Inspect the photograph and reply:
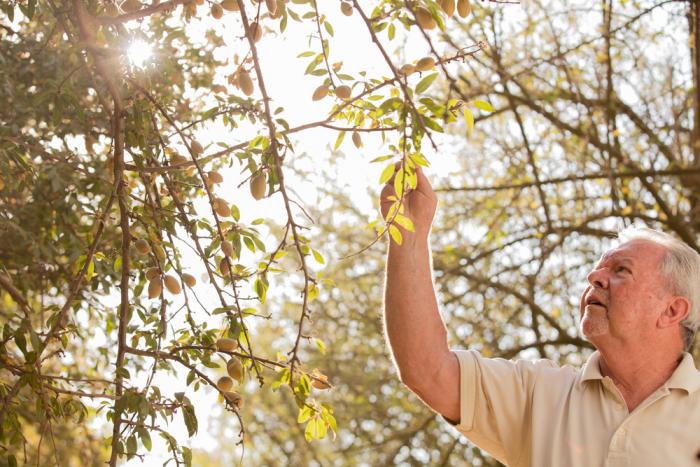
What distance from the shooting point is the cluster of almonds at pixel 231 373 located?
214cm

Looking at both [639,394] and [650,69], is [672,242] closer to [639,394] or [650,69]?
[639,394]

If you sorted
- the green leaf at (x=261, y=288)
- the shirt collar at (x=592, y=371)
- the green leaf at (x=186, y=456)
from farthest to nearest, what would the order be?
1. the shirt collar at (x=592, y=371)
2. the green leaf at (x=261, y=288)
3. the green leaf at (x=186, y=456)

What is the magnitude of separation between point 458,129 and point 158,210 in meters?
4.68

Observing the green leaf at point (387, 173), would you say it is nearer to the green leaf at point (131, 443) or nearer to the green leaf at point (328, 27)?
the green leaf at point (328, 27)

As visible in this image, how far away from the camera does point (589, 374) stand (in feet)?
7.55

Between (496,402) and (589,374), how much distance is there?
0.77ft

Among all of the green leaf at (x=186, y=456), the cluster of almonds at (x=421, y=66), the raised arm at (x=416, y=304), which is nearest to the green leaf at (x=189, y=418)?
the green leaf at (x=186, y=456)

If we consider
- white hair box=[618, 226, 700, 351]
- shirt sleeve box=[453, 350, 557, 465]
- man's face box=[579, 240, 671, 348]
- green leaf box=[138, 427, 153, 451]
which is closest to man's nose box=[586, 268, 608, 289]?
man's face box=[579, 240, 671, 348]

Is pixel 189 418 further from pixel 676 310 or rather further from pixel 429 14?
pixel 676 310

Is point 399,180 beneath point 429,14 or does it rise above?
beneath

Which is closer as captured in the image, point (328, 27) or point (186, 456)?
point (186, 456)

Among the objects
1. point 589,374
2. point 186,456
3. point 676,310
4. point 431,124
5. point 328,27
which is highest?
point 328,27

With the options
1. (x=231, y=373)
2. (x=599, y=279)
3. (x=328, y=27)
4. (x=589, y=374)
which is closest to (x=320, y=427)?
(x=231, y=373)

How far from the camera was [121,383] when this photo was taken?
2.09 metres
